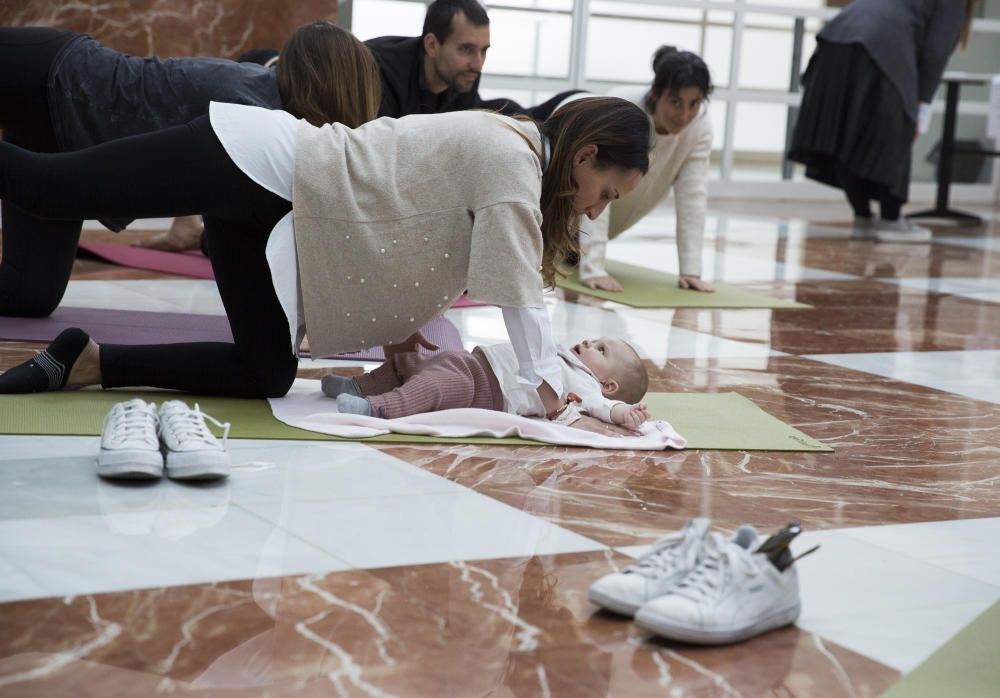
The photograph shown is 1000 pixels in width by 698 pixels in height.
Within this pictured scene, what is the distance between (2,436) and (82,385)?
0.38m

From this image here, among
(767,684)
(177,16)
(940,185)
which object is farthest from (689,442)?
(940,185)

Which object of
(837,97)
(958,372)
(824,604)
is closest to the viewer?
(824,604)

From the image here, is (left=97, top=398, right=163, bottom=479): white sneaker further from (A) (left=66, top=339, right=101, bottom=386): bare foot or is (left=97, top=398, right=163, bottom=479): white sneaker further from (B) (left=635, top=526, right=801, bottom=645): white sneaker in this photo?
(B) (left=635, top=526, right=801, bottom=645): white sneaker

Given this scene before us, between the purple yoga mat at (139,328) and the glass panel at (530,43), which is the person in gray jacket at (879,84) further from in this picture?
the purple yoga mat at (139,328)

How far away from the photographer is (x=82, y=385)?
91.5 inches

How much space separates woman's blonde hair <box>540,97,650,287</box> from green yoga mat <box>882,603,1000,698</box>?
1.00m

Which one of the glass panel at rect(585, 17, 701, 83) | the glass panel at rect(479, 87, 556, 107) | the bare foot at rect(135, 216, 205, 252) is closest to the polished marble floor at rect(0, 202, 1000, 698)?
the bare foot at rect(135, 216, 205, 252)

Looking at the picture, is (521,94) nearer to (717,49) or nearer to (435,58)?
(717,49)

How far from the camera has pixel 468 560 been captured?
154 cm

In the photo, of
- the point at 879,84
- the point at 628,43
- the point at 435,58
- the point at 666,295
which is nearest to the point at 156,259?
the point at 435,58

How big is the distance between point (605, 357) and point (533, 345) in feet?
1.15

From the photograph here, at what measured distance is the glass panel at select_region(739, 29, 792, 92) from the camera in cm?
990

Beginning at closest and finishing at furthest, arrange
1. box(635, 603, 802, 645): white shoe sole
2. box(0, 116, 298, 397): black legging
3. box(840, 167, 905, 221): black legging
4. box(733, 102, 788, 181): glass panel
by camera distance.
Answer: box(635, 603, 802, 645): white shoe sole, box(0, 116, 298, 397): black legging, box(840, 167, 905, 221): black legging, box(733, 102, 788, 181): glass panel

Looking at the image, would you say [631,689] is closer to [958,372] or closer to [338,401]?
[338,401]
